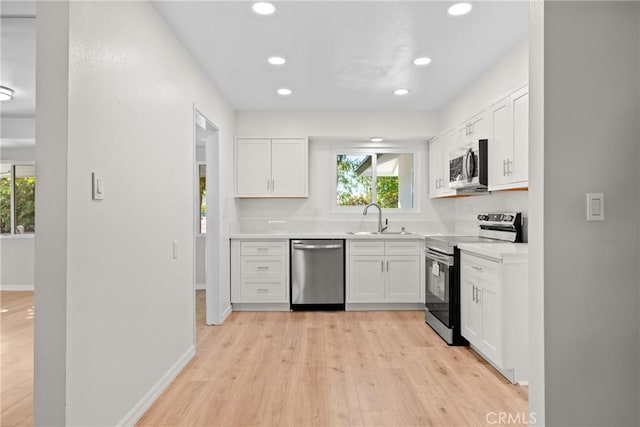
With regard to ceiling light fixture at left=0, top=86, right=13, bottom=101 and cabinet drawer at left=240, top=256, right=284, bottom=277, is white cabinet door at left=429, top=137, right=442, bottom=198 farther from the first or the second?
ceiling light fixture at left=0, top=86, right=13, bottom=101

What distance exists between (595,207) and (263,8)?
2202 millimetres

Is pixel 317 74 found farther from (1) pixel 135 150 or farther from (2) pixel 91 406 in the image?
(2) pixel 91 406

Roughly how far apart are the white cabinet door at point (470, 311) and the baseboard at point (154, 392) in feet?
7.48

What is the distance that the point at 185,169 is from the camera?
125 inches

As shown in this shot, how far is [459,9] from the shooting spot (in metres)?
2.63

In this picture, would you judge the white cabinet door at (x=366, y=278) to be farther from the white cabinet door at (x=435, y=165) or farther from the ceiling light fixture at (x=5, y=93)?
the ceiling light fixture at (x=5, y=93)

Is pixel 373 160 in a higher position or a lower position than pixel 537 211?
higher

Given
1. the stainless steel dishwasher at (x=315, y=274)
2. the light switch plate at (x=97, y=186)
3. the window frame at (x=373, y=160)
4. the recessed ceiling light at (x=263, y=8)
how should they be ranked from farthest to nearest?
the window frame at (x=373, y=160), the stainless steel dishwasher at (x=315, y=274), the recessed ceiling light at (x=263, y=8), the light switch plate at (x=97, y=186)

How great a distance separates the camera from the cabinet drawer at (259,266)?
4.89 m

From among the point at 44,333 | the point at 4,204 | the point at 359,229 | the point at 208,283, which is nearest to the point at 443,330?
the point at 359,229

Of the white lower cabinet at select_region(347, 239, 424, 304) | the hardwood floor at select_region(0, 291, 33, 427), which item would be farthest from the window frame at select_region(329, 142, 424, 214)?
the hardwood floor at select_region(0, 291, 33, 427)

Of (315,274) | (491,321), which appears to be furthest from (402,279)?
(491,321)

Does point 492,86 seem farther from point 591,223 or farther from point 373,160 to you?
point 591,223

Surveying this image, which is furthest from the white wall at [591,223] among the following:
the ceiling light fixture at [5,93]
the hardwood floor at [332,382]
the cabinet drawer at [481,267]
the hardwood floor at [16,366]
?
the ceiling light fixture at [5,93]
